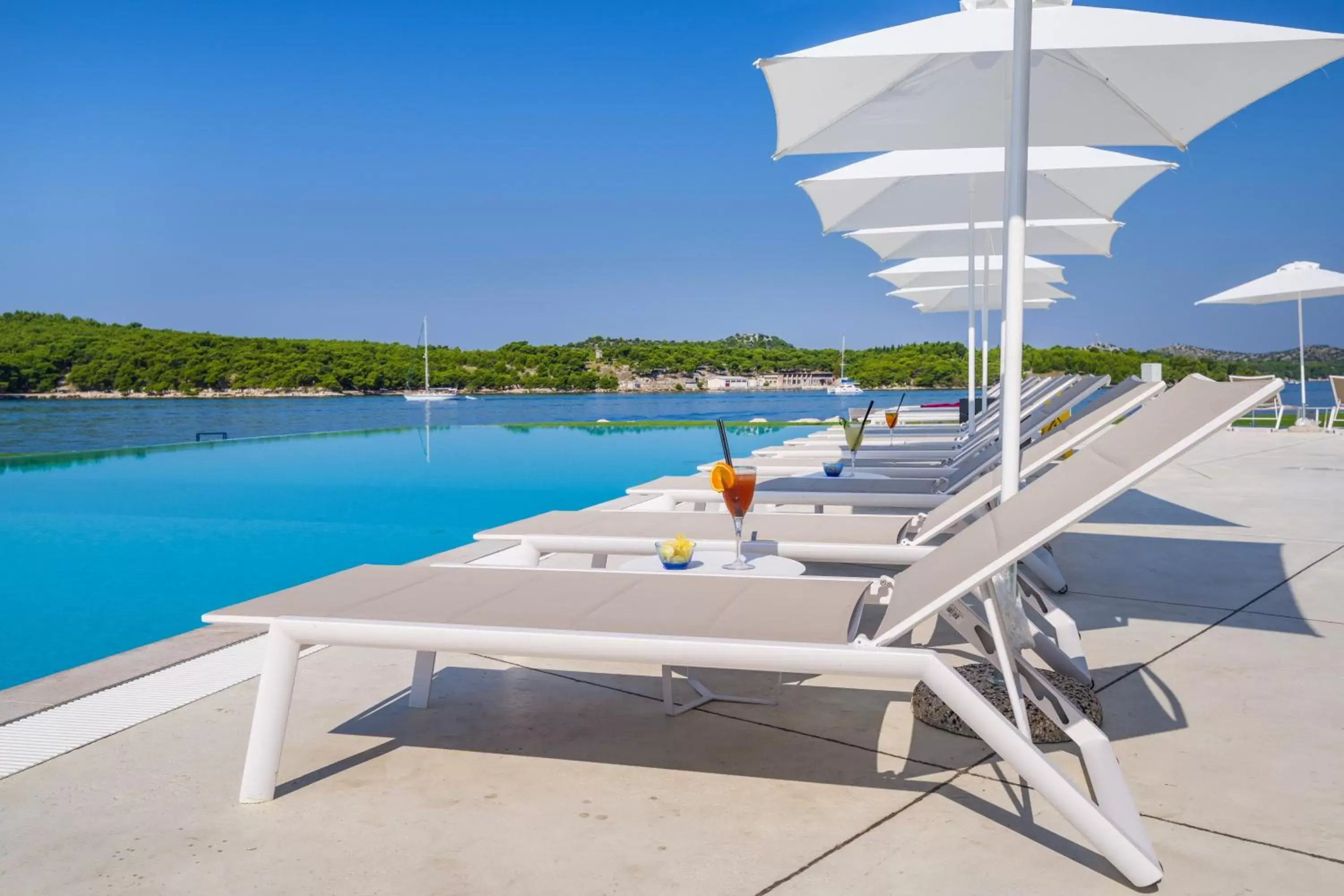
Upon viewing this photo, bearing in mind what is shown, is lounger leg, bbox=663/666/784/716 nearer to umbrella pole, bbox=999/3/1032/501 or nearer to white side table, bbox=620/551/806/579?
white side table, bbox=620/551/806/579

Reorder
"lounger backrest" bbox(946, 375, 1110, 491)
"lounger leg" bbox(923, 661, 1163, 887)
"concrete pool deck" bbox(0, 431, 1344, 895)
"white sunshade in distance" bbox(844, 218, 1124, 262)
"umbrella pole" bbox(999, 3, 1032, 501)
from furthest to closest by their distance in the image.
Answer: "white sunshade in distance" bbox(844, 218, 1124, 262)
"lounger backrest" bbox(946, 375, 1110, 491)
"umbrella pole" bbox(999, 3, 1032, 501)
"concrete pool deck" bbox(0, 431, 1344, 895)
"lounger leg" bbox(923, 661, 1163, 887)

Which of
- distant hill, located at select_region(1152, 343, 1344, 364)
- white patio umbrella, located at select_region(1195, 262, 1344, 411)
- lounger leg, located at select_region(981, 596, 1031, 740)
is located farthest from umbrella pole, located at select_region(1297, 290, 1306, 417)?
lounger leg, located at select_region(981, 596, 1031, 740)

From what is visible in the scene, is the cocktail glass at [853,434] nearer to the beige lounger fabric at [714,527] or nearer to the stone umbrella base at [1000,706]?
the beige lounger fabric at [714,527]

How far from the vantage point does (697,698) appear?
2822mm

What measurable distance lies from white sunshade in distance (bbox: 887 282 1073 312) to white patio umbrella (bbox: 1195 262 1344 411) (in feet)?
9.82

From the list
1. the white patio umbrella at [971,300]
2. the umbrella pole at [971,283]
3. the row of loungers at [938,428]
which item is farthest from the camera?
the white patio umbrella at [971,300]

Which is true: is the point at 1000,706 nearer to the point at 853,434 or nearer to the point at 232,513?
Result: the point at 853,434

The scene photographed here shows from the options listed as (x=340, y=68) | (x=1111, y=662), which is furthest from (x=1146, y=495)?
(x=340, y=68)

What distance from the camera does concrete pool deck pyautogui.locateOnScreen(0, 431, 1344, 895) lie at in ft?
5.82

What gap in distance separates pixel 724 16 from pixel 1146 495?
31088 millimetres

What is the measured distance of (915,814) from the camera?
6.60 feet

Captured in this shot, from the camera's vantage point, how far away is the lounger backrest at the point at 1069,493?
1837 mm

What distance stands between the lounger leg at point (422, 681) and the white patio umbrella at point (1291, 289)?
1384 centimetres

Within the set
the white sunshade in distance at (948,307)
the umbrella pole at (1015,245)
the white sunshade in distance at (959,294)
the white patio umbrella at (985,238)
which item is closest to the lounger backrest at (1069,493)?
the umbrella pole at (1015,245)
